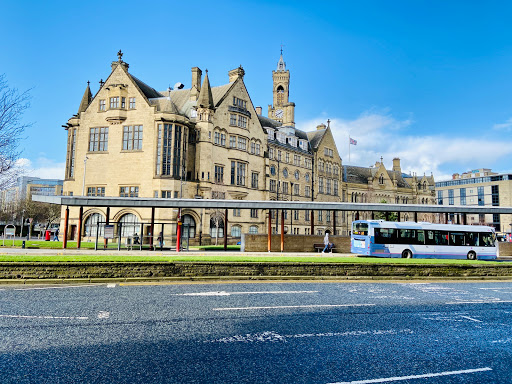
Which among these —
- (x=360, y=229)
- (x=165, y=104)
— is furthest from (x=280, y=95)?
(x=360, y=229)

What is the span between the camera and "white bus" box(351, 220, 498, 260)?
2964 cm

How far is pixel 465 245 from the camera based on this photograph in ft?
103

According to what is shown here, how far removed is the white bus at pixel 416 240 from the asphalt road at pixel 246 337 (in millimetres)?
15086

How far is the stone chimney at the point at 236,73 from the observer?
2201 inches

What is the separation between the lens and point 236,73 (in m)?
56.8

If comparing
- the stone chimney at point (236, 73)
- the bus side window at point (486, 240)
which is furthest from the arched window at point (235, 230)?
the bus side window at point (486, 240)

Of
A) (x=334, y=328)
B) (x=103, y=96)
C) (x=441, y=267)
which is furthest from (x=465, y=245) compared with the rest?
(x=103, y=96)

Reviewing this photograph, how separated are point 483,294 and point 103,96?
155 feet

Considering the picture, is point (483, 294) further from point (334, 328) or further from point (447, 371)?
point (447, 371)

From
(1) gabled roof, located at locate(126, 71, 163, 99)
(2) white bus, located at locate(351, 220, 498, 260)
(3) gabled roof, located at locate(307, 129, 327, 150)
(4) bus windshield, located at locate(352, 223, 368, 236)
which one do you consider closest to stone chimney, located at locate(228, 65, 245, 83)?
(1) gabled roof, located at locate(126, 71, 163, 99)

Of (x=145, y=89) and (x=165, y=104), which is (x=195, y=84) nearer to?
(x=145, y=89)

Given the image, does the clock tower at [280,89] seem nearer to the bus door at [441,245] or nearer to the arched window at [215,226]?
the arched window at [215,226]

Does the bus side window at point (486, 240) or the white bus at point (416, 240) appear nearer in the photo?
the white bus at point (416, 240)

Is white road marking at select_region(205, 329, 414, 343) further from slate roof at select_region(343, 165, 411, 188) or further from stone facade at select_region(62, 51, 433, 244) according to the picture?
slate roof at select_region(343, 165, 411, 188)
